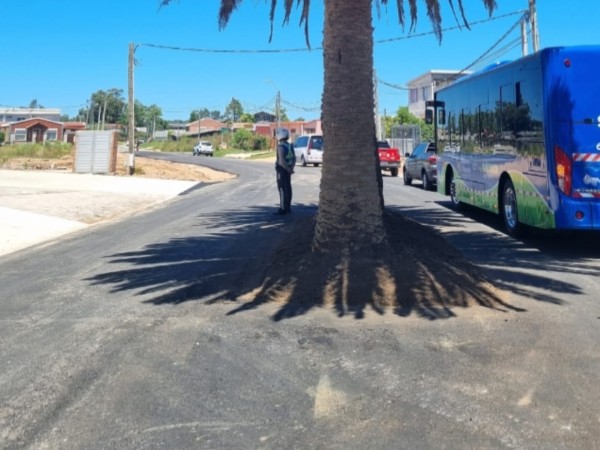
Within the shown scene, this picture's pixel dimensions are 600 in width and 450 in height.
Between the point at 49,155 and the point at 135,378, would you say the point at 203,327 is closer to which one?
the point at 135,378

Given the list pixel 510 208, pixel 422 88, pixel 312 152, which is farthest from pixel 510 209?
pixel 422 88

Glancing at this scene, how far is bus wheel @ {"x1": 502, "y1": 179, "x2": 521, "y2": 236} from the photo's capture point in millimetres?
11242

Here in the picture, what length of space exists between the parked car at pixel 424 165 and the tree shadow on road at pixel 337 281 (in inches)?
543

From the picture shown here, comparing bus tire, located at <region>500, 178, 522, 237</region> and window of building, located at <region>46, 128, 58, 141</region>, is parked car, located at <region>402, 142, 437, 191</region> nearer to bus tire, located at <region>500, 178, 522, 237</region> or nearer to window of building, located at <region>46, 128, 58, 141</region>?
bus tire, located at <region>500, 178, 522, 237</region>

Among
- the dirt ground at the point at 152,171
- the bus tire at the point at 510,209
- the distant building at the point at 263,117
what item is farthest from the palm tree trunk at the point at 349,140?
the distant building at the point at 263,117

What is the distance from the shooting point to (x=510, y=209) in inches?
456

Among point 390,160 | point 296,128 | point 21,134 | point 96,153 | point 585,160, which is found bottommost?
point 585,160

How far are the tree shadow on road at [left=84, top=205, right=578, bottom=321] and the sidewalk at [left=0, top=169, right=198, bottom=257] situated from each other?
429 cm

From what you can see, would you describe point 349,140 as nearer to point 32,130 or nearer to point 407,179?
point 407,179

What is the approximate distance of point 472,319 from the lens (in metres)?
6.00

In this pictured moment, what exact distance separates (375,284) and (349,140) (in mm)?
1705

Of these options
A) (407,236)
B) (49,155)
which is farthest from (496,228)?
(49,155)

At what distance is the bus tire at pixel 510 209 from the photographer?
11227 millimetres

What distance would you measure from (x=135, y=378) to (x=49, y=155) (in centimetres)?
4815
